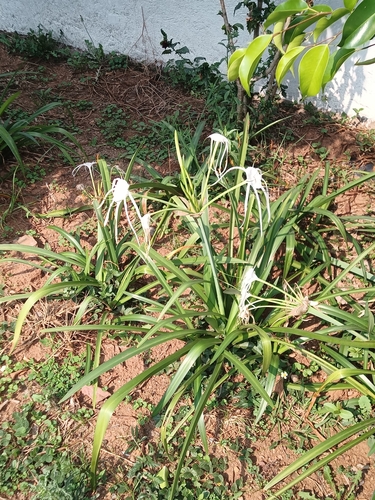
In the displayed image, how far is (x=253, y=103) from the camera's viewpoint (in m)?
3.32

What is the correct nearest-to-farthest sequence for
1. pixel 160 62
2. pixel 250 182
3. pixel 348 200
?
pixel 250 182
pixel 348 200
pixel 160 62

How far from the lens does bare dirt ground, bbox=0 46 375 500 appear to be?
185 cm

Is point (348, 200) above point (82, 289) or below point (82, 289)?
above

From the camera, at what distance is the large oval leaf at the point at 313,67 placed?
941 millimetres

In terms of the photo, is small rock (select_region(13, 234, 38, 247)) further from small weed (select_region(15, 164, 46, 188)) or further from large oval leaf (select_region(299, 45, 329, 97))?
large oval leaf (select_region(299, 45, 329, 97))

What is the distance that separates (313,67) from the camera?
0.95 meters

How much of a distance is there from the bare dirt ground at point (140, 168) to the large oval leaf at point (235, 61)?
1.31 metres

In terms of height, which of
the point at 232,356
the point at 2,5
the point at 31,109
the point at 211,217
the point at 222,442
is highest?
the point at 2,5

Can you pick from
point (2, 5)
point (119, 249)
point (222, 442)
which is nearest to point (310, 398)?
point (222, 442)

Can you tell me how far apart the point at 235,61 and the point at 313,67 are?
23cm

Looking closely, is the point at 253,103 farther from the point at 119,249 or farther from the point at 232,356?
the point at 232,356

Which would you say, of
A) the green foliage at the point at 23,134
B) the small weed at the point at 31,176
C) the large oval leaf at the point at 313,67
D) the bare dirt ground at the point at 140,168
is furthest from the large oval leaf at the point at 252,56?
the small weed at the point at 31,176

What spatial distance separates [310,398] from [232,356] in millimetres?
433

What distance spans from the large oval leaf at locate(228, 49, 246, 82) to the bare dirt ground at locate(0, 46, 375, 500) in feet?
4.30
